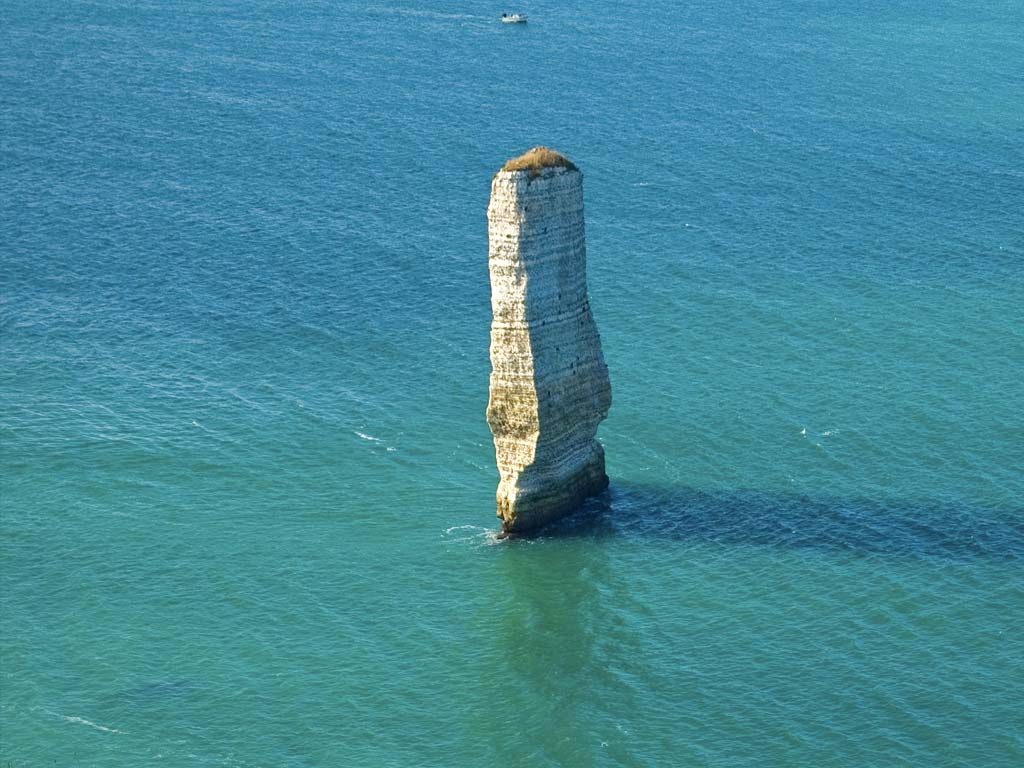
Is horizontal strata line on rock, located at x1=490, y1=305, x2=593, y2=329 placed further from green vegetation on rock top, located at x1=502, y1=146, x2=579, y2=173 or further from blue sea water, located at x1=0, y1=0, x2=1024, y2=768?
blue sea water, located at x1=0, y1=0, x2=1024, y2=768

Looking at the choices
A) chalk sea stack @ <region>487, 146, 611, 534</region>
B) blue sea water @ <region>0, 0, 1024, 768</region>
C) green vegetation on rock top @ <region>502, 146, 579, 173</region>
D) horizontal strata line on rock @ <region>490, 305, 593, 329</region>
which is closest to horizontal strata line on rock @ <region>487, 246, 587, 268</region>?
chalk sea stack @ <region>487, 146, 611, 534</region>

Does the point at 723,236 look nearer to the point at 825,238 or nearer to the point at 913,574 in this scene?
the point at 825,238

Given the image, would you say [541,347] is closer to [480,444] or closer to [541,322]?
[541,322]

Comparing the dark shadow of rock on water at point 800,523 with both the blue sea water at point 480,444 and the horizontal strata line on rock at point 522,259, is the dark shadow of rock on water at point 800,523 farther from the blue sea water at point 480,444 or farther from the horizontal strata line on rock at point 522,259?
the horizontal strata line on rock at point 522,259

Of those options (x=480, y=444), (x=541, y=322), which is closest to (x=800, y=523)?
(x=541, y=322)

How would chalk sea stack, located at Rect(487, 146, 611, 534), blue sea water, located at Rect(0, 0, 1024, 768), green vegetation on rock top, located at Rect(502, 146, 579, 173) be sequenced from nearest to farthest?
blue sea water, located at Rect(0, 0, 1024, 768)
green vegetation on rock top, located at Rect(502, 146, 579, 173)
chalk sea stack, located at Rect(487, 146, 611, 534)

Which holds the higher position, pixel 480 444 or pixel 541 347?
→ pixel 541 347
